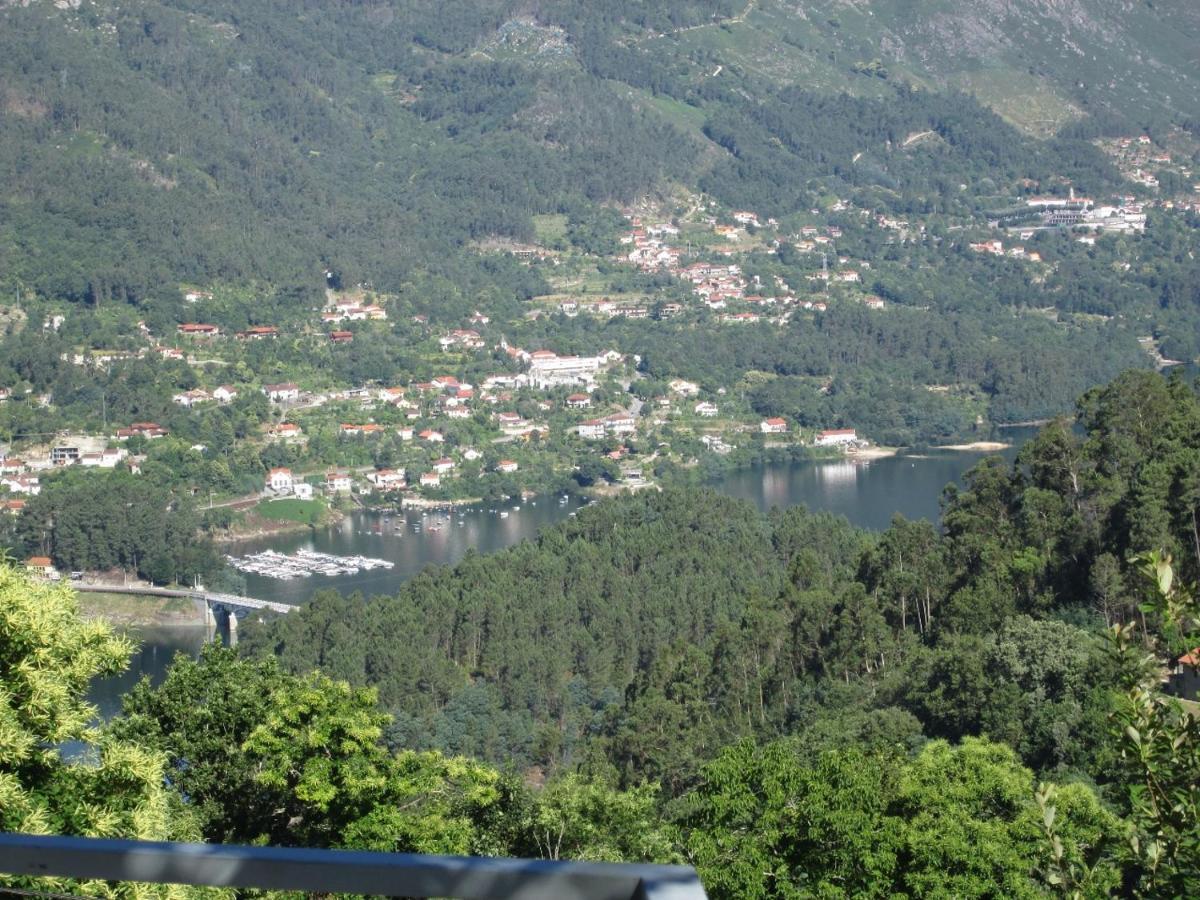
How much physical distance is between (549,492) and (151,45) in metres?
26.8

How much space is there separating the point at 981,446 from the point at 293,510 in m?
13.3

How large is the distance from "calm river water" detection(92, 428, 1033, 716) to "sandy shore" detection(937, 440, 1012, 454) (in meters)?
0.39

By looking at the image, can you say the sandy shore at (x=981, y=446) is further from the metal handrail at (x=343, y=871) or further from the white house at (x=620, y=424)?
the metal handrail at (x=343, y=871)

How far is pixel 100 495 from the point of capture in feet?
76.9

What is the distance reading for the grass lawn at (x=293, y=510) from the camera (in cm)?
2584

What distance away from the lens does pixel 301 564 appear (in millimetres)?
22469

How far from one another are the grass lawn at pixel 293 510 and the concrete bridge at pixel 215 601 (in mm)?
4840

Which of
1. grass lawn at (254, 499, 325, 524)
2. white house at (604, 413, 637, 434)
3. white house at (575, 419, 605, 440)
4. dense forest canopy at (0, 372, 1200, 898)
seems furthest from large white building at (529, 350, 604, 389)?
dense forest canopy at (0, 372, 1200, 898)

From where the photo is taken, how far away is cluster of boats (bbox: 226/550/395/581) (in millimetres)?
21922

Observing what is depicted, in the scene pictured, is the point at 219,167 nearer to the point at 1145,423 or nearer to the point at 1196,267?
the point at 1196,267

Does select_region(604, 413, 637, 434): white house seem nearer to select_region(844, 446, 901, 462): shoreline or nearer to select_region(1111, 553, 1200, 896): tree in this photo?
select_region(844, 446, 901, 462): shoreline

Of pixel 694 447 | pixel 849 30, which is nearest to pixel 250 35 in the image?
pixel 849 30

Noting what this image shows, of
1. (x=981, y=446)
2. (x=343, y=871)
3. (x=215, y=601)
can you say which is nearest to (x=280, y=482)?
(x=215, y=601)

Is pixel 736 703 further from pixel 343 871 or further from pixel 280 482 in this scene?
pixel 280 482
